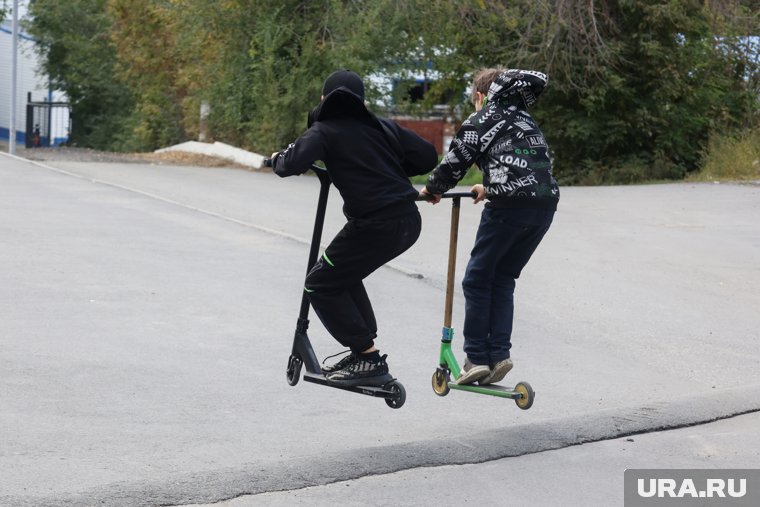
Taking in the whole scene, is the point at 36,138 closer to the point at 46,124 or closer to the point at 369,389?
the point at 46,124

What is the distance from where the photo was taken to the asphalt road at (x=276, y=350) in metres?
5.60

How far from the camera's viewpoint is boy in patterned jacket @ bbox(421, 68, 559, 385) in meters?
6.22

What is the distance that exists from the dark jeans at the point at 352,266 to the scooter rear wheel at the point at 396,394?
9.4 inches

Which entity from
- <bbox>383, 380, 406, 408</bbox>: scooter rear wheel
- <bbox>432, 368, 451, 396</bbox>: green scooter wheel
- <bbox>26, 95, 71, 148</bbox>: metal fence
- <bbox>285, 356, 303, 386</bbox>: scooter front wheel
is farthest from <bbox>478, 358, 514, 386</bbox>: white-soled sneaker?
<bbox>26, 95, 71, 148</bbox>: metal fence

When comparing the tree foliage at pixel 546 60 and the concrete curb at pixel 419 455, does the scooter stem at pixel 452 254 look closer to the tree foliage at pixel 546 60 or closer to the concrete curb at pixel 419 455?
the concrete curb at pixel 419 455

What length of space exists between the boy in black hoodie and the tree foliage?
56.6ft

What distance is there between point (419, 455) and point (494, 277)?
121cm

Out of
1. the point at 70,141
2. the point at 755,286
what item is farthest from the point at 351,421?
the point at 70,141

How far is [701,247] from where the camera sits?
1388 centimetres

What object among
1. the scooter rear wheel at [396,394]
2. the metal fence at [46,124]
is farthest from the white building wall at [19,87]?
the scooter rear wheel at [396,394]

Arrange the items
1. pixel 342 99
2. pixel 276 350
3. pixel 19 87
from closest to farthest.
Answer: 1. pixel 342 99
2. pixel 276 350
3. pixel 19 87

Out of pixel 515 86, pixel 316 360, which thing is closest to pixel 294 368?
pixel 316 360

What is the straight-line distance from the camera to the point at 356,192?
593 centimetres

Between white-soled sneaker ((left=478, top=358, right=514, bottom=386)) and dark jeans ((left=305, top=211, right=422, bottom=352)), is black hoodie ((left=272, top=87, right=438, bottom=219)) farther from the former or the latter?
white-soled sneaker ((left=478, top=358, right=514, bottom=386))
